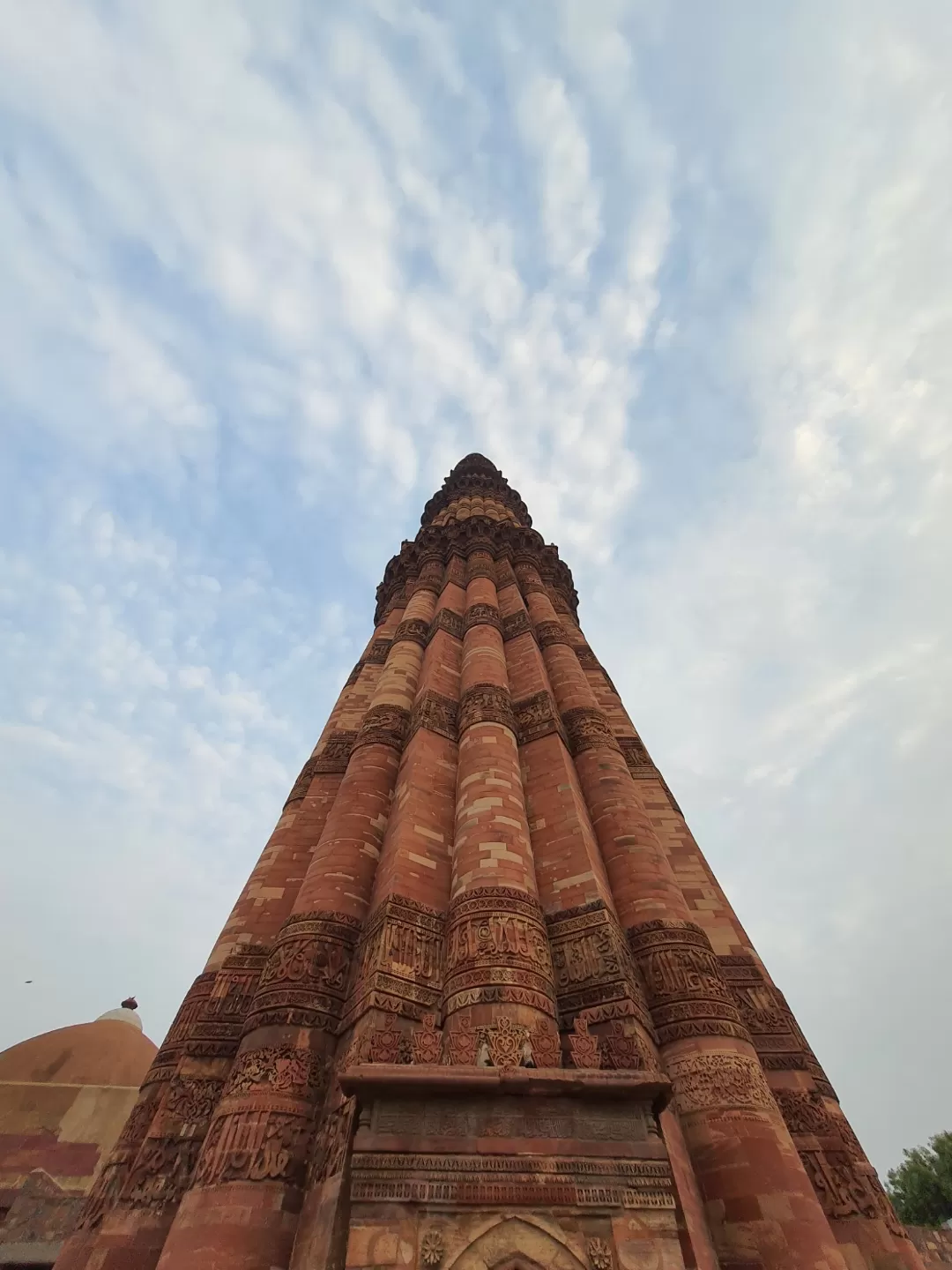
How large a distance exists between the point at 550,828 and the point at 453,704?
3.03 meters

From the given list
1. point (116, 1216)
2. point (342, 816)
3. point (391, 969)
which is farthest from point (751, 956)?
point (116, 1216)

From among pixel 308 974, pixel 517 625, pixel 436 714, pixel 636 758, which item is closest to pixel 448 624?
pixel 517 625

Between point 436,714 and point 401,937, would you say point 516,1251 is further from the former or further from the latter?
point 436,714

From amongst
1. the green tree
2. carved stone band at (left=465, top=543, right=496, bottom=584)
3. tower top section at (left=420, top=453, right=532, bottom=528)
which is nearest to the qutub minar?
carved stone band at (left=465, top=543, right=496, bottom=584)

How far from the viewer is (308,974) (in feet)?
19.2

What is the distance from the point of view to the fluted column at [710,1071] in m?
4.36

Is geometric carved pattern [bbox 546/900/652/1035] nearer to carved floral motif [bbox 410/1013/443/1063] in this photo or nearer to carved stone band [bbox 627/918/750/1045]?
carved stone band [bbox 627/918/750/1045]

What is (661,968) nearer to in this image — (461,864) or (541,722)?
(461,864)

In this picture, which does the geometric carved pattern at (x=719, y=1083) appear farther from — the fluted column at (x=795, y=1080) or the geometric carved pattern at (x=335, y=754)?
the geometric carved pattern at (x=335, y=754)

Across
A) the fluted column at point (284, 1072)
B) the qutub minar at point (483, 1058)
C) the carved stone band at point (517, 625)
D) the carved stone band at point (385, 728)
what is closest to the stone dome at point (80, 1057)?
the qutub minar at point (483, 1058)

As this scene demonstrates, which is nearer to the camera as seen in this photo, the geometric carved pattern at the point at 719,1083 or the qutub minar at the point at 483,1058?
the qutub minar at the point at 483,1058

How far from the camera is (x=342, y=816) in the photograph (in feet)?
25.6

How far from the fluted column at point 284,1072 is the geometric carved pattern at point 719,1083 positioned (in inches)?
108

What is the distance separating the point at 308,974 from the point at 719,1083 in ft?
11.1
